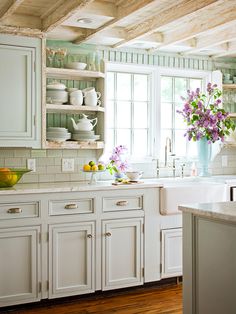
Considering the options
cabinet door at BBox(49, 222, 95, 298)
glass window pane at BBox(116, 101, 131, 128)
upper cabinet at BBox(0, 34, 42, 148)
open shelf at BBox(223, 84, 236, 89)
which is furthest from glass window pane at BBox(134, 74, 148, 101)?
cabinet door at BBox(49, 222, 95, 298)

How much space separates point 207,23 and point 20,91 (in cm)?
166

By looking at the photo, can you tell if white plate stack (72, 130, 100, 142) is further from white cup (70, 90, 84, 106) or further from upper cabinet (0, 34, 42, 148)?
upper cabinet (0, 34, 42, 148)

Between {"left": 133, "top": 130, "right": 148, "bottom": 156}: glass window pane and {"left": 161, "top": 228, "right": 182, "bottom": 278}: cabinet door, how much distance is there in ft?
3.33

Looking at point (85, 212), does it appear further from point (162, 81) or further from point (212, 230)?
point (162, 81)

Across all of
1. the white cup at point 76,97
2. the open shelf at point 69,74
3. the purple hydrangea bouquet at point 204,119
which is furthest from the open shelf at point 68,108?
the purple hydrangea bouquet at point 204,119

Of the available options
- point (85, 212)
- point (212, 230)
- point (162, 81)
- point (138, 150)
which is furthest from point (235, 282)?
point (162, 81)

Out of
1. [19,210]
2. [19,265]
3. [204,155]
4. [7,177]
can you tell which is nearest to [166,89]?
[204,155]

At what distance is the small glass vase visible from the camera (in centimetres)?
488

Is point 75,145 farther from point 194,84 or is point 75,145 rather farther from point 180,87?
point 194,84

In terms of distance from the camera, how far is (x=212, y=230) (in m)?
2.53

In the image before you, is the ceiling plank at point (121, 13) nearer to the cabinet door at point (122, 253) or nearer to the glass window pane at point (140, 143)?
the glass window pane at point (140, 143)

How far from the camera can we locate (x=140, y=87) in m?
4.88

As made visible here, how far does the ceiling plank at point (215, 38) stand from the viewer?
4.24 metres

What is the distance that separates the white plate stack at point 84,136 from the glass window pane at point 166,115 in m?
1.07
